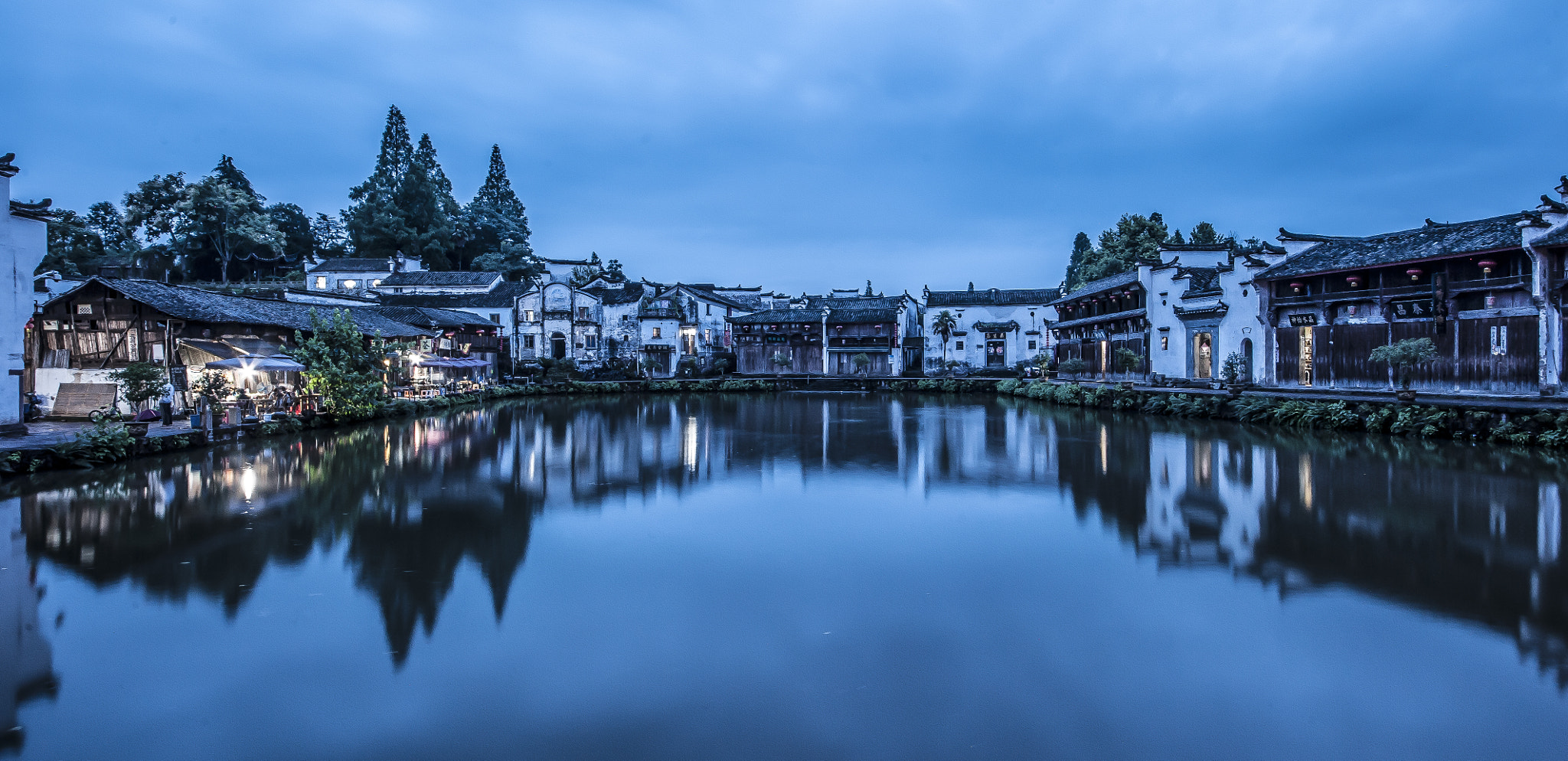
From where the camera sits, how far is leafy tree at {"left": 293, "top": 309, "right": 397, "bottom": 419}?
19188mm

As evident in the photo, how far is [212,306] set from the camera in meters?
20.0

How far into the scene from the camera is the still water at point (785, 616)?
4.34 m

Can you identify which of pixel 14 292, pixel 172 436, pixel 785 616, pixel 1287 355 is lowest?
pixel 785 616

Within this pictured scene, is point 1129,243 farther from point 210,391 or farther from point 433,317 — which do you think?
point 210,391

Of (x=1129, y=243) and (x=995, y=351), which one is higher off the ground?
(x=1129, y=243)

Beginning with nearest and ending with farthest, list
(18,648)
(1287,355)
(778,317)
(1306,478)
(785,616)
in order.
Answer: (18,648), (785,616), (1306,478), (1287,355), (778,317)

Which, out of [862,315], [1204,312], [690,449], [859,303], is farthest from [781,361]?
[690,449]

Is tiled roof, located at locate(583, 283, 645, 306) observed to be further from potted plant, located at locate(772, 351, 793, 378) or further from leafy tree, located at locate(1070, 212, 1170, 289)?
leafy tree, located at locate(1070, 212, 1170, 289)

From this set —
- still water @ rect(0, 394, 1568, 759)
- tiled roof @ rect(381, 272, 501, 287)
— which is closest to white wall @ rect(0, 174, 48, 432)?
still water @ rect(0, 394, 1568, 759)

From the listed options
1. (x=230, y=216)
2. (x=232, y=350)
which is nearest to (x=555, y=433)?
(x=232, y=350)

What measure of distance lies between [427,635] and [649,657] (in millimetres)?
1914

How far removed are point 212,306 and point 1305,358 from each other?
3369 cm

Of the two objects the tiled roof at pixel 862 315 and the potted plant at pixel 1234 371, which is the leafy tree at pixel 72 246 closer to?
the tiled roof at pixel 862 315

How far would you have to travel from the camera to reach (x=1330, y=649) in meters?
5.40
